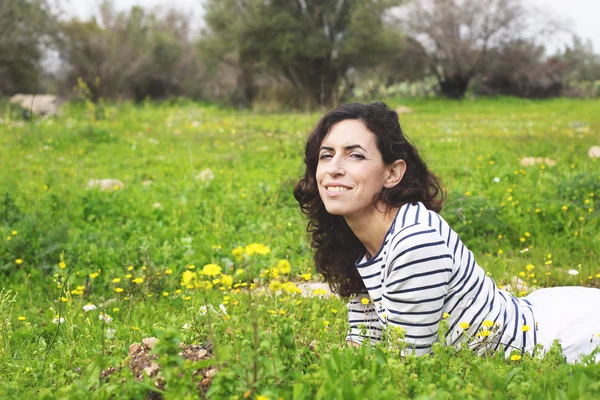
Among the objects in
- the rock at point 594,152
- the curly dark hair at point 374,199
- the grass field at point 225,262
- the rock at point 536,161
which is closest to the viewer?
the grass field at point 225,262

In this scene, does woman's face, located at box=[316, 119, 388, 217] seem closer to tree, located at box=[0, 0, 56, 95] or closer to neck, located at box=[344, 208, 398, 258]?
neck, located at box=[344, 208, 398, 258]

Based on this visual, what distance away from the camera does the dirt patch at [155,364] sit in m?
1.93

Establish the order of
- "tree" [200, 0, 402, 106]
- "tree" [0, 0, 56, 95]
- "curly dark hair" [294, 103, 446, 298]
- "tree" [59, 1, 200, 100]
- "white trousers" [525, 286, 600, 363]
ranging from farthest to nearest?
1. "tree" [59, 1, 200, 100]
2. "tree" [0, 0, 56, 95]
3. "tree" [200, 0, 402, 106]
4. "curly dark hair" [294, 103, 446, 298]
5. "white trousers" [525, 286, 600, 363]

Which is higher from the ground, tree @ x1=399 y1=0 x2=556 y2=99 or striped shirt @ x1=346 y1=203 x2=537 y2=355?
tree @ x1=399 y1=0 x2=556 y2=99

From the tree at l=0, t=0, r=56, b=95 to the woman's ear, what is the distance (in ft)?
66.5

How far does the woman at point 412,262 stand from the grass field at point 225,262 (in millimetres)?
178

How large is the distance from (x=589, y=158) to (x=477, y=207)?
9.43 feet

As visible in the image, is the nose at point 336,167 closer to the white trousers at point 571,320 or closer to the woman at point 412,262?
the woman at point 412,262

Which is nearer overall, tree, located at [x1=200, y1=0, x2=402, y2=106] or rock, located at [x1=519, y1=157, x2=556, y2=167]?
rock, located at [x1=519, y1=157, x2=556, y2=167]

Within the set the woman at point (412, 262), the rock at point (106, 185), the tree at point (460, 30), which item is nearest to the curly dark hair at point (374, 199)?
the woman at point (412, 262)

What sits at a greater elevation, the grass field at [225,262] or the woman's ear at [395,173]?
the woman's ear at [395,173]

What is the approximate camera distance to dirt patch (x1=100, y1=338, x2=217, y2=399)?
1926 mm

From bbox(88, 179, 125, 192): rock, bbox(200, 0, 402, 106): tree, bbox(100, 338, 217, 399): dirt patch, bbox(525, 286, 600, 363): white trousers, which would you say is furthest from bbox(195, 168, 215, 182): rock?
bbox(200, 0, 402, 106): tree

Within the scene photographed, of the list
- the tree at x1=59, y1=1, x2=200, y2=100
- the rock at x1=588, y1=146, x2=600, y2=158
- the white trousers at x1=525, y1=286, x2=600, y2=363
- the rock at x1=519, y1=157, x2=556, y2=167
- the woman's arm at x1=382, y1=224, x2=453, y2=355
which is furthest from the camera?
the tree at x1=59, y1=1, x2=200, y2=100
